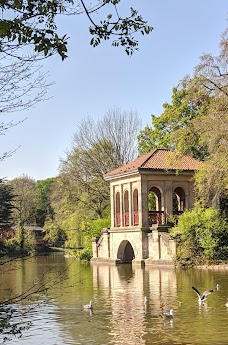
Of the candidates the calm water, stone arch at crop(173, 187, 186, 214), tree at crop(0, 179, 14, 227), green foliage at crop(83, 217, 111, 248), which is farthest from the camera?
green foliage at crop(83, 217, 111, 248)

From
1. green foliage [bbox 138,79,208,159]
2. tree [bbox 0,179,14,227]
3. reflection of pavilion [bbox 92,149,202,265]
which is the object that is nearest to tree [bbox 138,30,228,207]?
green foliage [bbox 138,79,208,159]

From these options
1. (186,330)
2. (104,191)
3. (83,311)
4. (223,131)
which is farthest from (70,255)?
(186,330)

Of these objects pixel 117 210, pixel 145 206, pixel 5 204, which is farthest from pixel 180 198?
pixel 5 204

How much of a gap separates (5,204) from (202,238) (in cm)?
2577

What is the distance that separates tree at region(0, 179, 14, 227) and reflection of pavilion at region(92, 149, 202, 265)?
26.6 m

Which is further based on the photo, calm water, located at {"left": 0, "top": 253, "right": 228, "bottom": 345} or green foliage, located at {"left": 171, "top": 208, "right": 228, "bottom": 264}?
green foliage, located at {"left": 171, "top": 208, "right": 228, "bottom": 264}

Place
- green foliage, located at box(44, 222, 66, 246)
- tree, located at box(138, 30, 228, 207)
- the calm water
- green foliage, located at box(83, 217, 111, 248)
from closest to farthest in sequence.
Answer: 1. the calm water
2. tree, located at box(138, 30, 228, 207)
3. green foliage, located at box(83, 217, 111, 248)
4. green foliage, located at box(44, 222, 66, 246)

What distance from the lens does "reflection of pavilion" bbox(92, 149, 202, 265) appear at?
114ft

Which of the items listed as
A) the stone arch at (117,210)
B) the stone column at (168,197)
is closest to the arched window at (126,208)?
the stone arch at (117,210)

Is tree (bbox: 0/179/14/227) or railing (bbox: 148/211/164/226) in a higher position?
railing (bbox: 148/211/164/226)

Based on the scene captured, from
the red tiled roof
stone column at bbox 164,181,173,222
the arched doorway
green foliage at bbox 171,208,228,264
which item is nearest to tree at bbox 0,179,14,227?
green foliage at bbox 171,208,228,264

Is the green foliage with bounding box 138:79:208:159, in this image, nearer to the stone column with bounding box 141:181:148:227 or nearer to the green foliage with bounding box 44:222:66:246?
the stone column with bounding box 141:181:148:227

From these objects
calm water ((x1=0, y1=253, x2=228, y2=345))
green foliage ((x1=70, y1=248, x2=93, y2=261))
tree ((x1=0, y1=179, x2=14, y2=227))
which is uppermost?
tree ((x1=0, y1=179, x2=14, y2=227))

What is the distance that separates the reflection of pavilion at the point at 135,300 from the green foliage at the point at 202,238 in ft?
7.15
